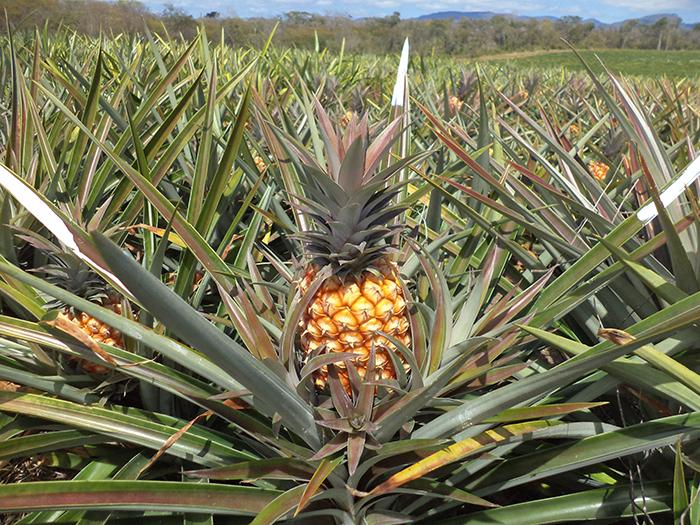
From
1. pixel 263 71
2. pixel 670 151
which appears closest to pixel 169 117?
pixel 670 151

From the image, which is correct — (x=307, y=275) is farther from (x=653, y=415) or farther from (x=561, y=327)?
(x=653, y=415)

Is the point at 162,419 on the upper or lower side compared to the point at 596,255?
lower

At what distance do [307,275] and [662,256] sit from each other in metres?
0.70

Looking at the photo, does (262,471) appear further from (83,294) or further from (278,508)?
(83,294)

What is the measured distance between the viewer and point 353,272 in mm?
805

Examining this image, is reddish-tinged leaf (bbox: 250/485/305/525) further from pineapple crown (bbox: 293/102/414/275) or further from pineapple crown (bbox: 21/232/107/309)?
pineapple crown (bbox: 21/232/107/309)

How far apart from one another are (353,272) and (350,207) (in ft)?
0.39

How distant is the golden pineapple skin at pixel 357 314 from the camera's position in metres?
0.79

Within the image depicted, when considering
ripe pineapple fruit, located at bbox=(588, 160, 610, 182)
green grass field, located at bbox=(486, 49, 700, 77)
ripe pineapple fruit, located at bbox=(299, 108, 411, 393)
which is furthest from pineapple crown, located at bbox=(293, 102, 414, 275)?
green grass field, located at bbox=(486, 49, 700, 77)

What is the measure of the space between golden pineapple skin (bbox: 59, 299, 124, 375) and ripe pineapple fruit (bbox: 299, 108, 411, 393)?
17.5 inches

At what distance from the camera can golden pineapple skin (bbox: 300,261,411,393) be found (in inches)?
31.0

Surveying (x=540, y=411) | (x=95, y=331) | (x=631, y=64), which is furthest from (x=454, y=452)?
(x=631, y=64)

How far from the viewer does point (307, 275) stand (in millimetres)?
848

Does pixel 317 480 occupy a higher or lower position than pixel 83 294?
lower
